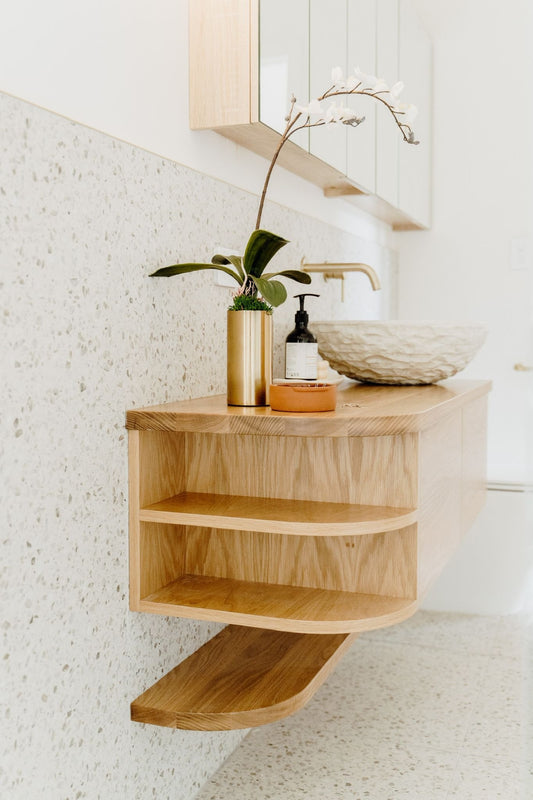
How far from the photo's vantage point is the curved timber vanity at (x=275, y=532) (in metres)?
1.25

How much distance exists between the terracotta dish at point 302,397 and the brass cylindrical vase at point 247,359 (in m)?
0.07

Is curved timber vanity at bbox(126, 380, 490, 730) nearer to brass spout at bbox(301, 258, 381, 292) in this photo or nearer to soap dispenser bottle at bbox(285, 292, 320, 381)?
soap dispenser bottle at bbox(285, 292, 320, 381)

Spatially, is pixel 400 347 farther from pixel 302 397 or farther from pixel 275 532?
pixel 275 532

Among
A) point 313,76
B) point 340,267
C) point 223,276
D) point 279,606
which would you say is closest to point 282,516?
point 279,606

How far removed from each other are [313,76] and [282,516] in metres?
1.02

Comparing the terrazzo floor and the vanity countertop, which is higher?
the vanity countertop

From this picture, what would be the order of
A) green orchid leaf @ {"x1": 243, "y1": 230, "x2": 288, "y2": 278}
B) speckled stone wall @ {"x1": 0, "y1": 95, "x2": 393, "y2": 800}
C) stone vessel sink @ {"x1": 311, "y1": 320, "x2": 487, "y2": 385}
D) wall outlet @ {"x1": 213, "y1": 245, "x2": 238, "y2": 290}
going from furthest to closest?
stone vessel sink @ {"x1": 311, "y1": 320, "x2": 487, "y2": 385}
wall outlet @ {"x1": 213, "y1": 245, "x2": 238, "y2": 290}
green orchid leaf @ {"x1": 243, "y1": 230, "x2": 288, "y2": 278}
speckled stone wall @ {"x1": 0, "y1": 95, "x2": 393, "y2": 800}

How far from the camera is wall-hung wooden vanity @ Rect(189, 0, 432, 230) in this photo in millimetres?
1461

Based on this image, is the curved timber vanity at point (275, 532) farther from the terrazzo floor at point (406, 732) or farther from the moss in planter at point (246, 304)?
the terrazzo floor at point (406, 732)

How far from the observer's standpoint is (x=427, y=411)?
1.29m

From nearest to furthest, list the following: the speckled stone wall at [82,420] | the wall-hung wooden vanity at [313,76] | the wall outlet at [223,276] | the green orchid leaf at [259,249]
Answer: the speckled stone wall at [82,420], the green orchid leaf at [259,249], the wall-hung wooden vanity at [313,76], the wall outlet at [223,276]

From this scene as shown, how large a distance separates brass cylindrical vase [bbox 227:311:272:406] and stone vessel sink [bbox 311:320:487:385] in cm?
50

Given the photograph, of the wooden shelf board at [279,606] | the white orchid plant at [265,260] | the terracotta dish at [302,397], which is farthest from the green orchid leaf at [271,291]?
the wooden shelf board at [279,606]

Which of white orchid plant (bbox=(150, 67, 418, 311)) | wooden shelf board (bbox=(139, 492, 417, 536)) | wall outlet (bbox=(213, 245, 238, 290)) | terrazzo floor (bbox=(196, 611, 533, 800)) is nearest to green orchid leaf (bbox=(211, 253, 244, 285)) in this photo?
white orchid plant (bbox=(150, 67, 418, 311))
